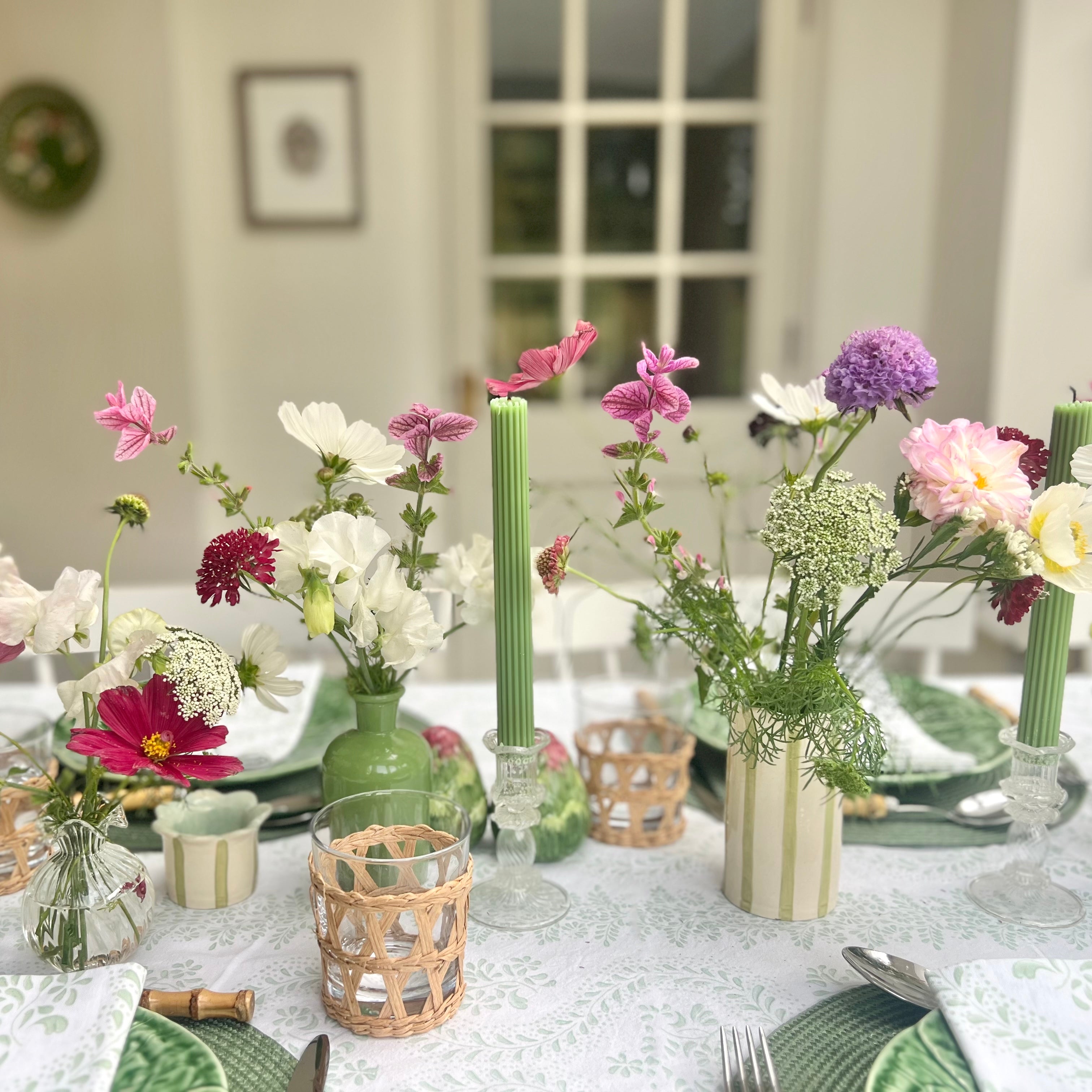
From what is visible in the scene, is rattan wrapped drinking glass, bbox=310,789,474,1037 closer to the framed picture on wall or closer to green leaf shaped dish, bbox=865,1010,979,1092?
green leaf shaped dish, bbox=865,1010,979,1092

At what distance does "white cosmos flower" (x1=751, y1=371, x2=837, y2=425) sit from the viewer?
80 centimetres

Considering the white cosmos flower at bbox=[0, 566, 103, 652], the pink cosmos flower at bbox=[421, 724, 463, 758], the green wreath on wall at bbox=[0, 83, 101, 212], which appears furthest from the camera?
the green wreath on wall at bbox=[0, 83, 101, 212]

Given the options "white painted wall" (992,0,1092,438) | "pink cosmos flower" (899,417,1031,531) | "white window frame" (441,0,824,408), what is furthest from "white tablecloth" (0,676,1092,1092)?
"white window frame" (441,0,824,408)

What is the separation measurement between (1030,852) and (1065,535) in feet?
0.99

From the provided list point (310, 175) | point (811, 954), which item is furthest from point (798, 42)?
point (811, 954)

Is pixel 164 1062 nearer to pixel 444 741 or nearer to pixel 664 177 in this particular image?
pixel 444 741

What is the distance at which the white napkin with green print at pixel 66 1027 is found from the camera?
57 cm

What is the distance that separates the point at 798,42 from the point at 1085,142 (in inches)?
28.9

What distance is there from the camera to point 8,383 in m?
2.48

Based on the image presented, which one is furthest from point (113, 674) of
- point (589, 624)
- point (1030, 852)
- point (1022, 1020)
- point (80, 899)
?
point (589, 624)

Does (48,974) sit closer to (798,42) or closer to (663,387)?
(663,387)

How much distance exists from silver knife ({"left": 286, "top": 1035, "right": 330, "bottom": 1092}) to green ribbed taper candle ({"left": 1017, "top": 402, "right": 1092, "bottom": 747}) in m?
0.58

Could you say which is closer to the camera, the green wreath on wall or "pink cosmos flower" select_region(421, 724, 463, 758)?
"pink cosmos flower" select_region(421, 724, 463, 758)

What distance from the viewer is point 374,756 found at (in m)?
0.78
